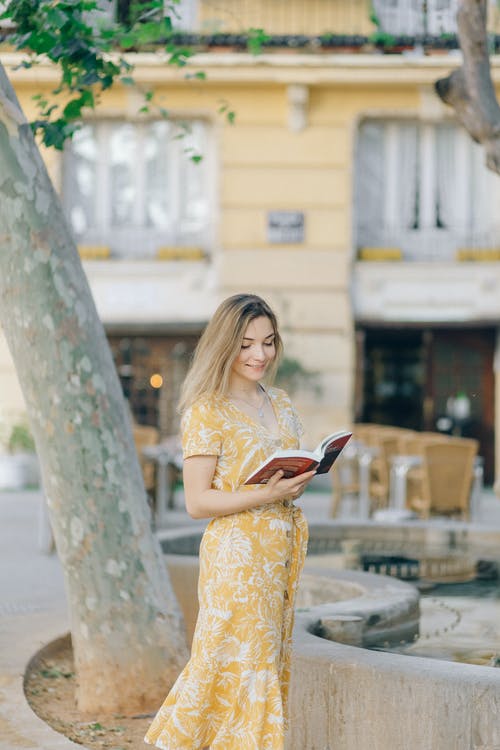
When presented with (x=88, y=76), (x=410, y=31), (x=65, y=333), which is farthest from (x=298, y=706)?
(x=410, y=31)

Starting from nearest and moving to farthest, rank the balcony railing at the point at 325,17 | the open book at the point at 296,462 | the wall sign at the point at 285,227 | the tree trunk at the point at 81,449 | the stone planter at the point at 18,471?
the open book at the point at 296,462 → the tree trunk at the point at 81,449 → the stone planter at the point at 18,471 → the balcony railing at the point at 325,17 → the wall sign at the point at 285,227

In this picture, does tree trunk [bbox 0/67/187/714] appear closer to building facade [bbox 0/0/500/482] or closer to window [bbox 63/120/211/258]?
building facade [bbox 0/0/500/482]

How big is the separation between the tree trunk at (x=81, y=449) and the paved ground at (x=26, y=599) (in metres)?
0.45

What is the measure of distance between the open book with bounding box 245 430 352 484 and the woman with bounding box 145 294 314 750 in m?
0.04

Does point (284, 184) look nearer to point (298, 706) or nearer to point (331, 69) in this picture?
point (331, 69)

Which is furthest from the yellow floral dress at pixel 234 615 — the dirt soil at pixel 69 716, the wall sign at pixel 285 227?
the wall sign at pixel 285 227

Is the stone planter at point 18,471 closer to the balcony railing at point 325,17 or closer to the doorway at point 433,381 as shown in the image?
the doorway at point 433,381

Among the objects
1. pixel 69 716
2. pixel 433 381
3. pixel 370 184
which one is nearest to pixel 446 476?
pixel 69 716

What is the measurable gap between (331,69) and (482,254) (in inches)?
147

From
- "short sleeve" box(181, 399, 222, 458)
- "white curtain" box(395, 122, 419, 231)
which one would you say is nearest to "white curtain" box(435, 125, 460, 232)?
"white curtain" box(395, 122, 419, 231)

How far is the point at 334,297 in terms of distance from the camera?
1803cm

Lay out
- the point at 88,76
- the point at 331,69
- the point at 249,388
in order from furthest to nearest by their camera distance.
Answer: the point at 331,69, the point at 88,76, the point at 249,388

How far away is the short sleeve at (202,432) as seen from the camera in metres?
3.42

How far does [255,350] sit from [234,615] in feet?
2.62
